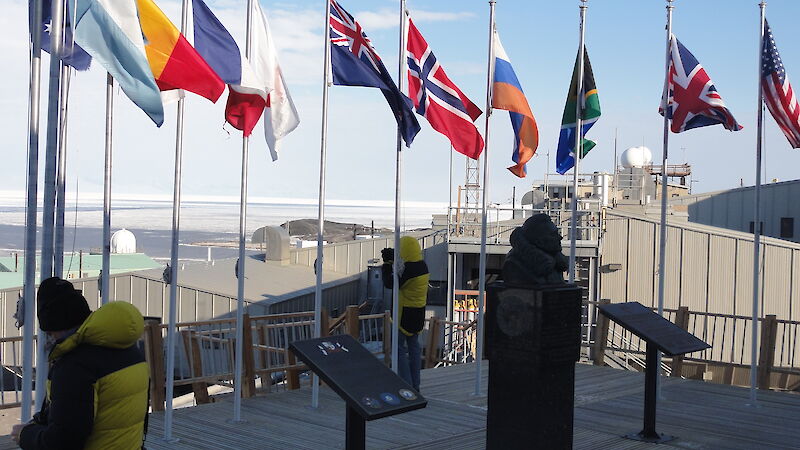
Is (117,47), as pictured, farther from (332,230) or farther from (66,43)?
(332,230)

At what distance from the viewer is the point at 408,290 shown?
11.5 m

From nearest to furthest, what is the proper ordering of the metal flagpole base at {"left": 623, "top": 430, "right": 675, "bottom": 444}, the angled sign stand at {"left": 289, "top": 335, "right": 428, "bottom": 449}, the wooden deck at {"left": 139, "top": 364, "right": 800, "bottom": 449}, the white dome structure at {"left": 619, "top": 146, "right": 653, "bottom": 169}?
the angled sign stand at {"left": 289, "top": 335, "right": 428, "bottom": 449} < the wooden deck at {"left": 139, "top": 364, "right": 800, "bottom": 449} < the metal flagpole base at {"left": 623, "top": 430, "right": 675, "bottom": 444} < the white dome structure at {"left": 619, "top": 146, "right": 653, "bottom": 169}

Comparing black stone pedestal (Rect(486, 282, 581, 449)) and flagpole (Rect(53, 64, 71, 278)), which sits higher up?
flagpole (Rect(53, 64, 71, 278))

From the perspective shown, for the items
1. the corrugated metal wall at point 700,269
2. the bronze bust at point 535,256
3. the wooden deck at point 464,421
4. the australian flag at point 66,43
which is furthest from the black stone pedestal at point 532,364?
the corrugated metal wall at point 700,269

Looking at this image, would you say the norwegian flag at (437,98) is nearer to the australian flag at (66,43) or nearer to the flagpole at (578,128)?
the flagpole at (578,128)

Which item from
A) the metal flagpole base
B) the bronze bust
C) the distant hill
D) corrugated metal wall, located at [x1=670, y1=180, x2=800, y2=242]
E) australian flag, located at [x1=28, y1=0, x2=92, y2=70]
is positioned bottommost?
the metal flagpole base

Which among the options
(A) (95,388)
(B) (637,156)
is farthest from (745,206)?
(A) (95,388)

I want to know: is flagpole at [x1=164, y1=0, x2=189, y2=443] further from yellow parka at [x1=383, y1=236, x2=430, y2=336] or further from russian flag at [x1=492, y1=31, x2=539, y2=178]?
russian flag at [x1=492, y1=31, x2=539, y2=178]

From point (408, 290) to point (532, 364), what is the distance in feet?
11.3

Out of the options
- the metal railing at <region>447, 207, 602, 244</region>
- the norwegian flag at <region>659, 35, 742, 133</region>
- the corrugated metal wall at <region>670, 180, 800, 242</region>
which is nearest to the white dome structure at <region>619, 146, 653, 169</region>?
the corrugated metal wall at <region>670, 180, 800, 242</region>

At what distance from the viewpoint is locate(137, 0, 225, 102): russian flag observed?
801cm

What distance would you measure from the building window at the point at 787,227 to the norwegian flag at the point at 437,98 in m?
29.6

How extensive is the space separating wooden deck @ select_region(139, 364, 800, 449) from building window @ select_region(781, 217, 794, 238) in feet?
86.2

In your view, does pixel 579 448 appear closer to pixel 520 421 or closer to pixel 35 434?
pixel 520 421
